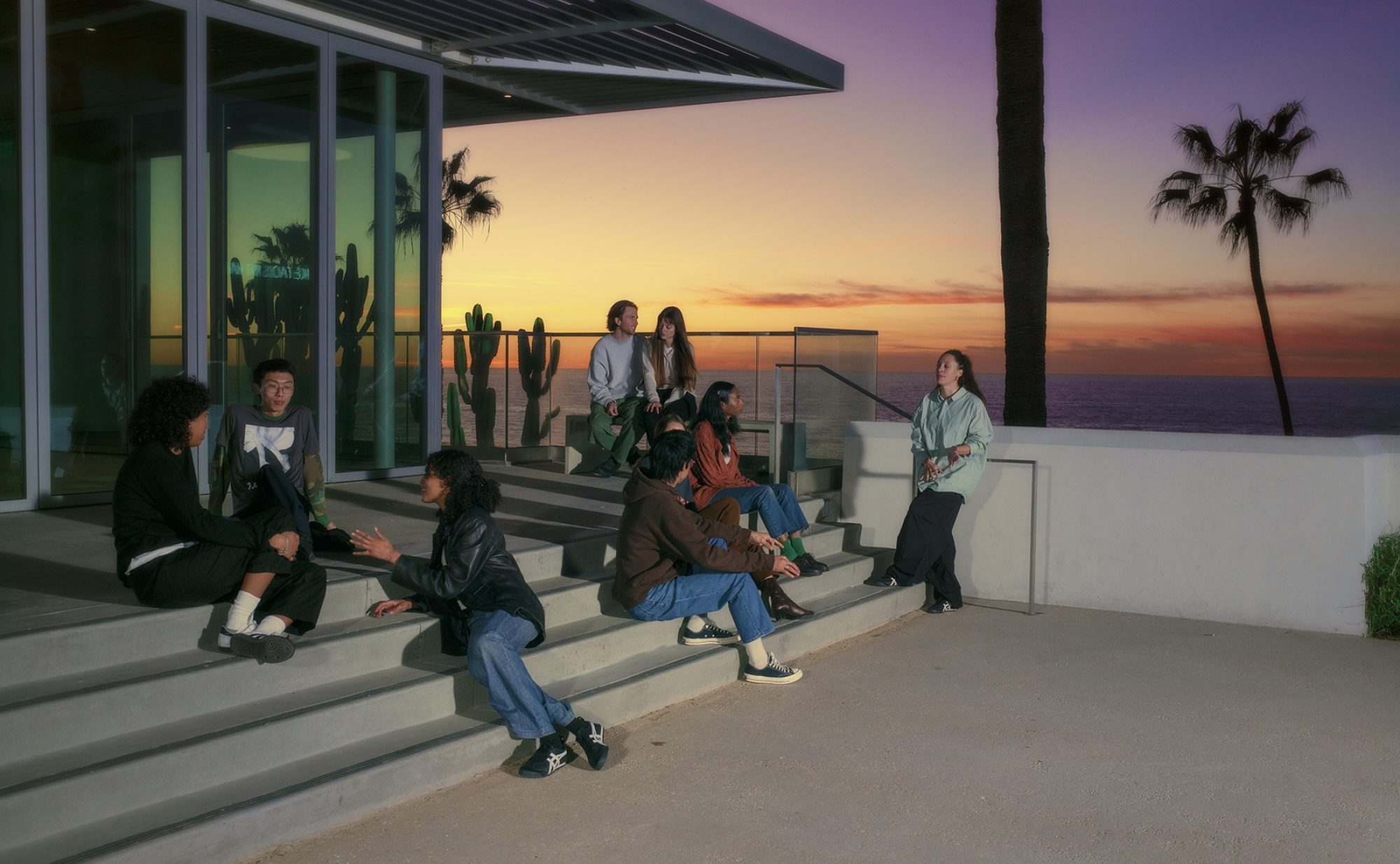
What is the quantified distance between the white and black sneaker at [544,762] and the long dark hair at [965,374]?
4.44m

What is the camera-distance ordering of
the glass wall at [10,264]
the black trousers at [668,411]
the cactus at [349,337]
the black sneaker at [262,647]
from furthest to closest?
the black trousers at [668,411] < the cactus at [349,337] < the glass wall at [10,264] < the black sneaker at [262,647]

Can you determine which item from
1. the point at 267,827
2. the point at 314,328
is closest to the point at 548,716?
the point at 267,827

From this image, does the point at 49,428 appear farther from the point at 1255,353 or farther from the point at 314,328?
the point at 1255,353

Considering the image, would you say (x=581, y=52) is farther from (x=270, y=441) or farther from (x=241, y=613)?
(x=241, y=613)

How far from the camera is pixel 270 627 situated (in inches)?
186

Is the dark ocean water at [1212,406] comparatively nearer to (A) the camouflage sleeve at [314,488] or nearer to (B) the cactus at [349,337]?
(B) the cactus at [349,337]

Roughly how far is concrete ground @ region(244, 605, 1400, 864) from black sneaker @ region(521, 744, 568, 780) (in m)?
0.05

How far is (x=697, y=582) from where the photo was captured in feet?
19.7

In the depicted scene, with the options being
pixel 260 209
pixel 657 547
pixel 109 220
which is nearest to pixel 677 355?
pixel 260 209

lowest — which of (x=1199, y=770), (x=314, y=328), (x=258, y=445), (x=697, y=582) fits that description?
(x=1199, y=770)

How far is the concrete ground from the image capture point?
13.5 ft

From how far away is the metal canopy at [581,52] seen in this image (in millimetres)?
8523

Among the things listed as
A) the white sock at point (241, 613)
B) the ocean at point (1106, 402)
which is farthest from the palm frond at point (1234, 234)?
the white sock at point (241, 613)

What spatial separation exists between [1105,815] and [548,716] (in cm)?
215
